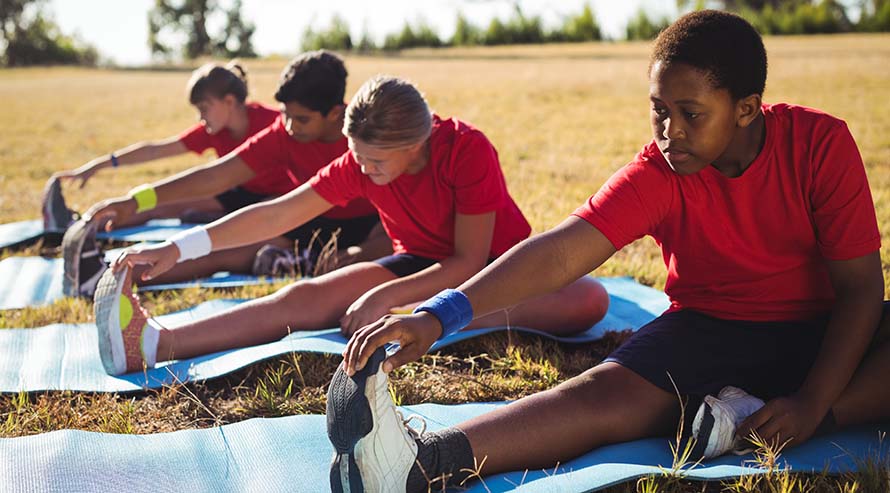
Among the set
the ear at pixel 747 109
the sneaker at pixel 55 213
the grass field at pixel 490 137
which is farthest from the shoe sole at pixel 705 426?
the sneaker at pixel 55 213

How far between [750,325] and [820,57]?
17868 millimetres

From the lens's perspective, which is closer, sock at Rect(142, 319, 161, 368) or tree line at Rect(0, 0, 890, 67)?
sock at Rect(142, 319, 161, 368)

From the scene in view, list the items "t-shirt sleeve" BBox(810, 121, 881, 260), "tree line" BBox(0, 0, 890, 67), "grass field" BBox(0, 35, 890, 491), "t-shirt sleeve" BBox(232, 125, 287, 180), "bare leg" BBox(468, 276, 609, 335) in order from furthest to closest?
"tree line" BBox(0, 0, 890, 67), "t-shirt sleeve" BBox(232, 125, 287, 180), "bare leg" BBox(468, 276, 609, 335), "grass field" BBox(0, 35, 890, 491), "t-shirt sleeve" BBox(810, 121, 881, 260)

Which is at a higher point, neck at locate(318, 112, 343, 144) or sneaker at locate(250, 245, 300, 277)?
neck at locate(318, 112, 343, 144)

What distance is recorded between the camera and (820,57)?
60.7 ft


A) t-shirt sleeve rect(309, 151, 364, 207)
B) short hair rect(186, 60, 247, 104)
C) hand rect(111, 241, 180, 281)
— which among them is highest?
short hair rect(186, 60, 247, 104)

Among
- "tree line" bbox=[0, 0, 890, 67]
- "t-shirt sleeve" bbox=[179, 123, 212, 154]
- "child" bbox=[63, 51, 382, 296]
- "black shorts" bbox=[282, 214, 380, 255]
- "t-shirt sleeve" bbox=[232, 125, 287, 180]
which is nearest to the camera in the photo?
"child" bbox=[63, 51, 382, 296]

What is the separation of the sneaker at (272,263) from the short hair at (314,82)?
34.7 inches

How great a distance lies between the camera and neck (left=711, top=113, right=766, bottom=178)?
8.32 feet

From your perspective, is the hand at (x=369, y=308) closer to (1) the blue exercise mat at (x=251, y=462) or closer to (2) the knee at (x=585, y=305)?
(1) the blue exercise mat at (x=251, y=462)

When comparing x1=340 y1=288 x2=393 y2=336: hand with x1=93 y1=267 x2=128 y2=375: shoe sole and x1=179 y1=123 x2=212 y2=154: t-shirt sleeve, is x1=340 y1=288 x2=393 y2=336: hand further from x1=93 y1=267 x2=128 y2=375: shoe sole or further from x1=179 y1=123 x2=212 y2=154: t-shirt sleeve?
x1=179 y1=123 x2=212 y2=154: t-shirt sleeve

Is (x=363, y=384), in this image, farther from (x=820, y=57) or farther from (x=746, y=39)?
(x=820, y=57)

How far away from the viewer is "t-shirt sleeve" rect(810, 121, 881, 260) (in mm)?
2449

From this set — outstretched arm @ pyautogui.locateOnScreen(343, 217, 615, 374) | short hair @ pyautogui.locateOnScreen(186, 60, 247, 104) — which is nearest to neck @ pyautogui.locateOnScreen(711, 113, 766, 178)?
outstretched arm @ pyautogui.locateOnScreen(343, 217, 615, 374)
